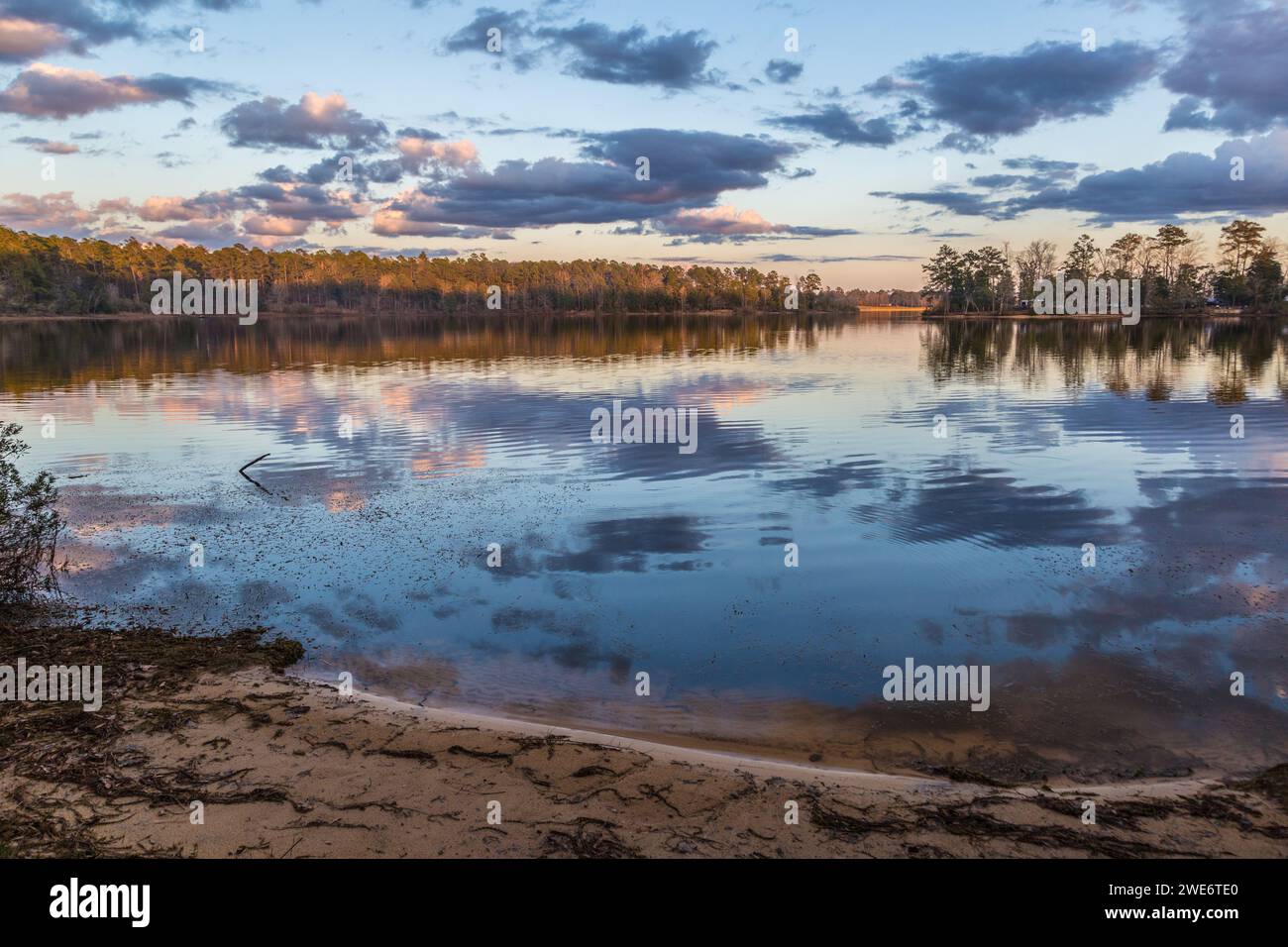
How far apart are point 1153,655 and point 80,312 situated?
192m

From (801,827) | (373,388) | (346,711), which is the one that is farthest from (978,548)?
(373,388)

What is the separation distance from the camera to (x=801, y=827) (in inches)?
250

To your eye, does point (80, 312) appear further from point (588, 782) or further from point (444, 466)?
point (588, 782)
